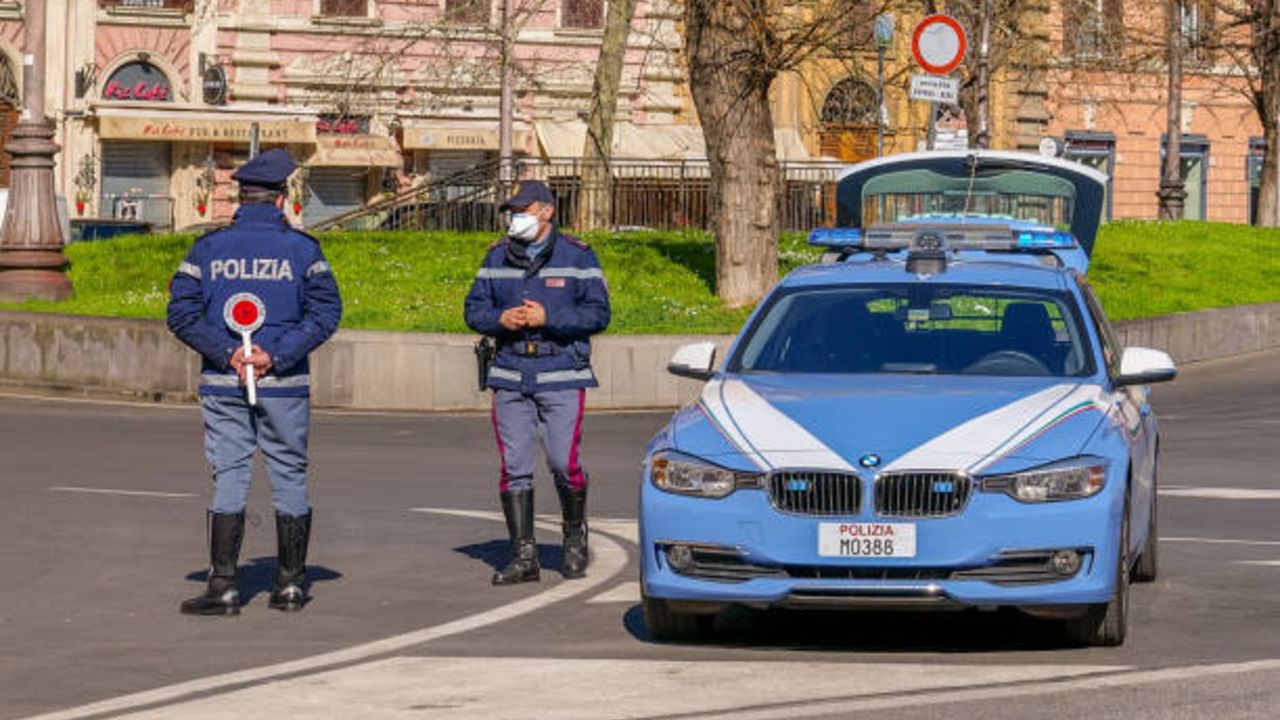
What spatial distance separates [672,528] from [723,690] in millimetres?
1086

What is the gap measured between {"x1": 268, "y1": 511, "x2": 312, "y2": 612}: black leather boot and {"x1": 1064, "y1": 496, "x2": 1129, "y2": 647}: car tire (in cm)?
316

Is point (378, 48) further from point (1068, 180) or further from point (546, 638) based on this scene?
point (546, 638)

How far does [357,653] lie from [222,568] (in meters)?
1.35

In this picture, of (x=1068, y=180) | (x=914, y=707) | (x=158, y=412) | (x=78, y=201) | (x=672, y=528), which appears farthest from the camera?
(x=78, y=201)

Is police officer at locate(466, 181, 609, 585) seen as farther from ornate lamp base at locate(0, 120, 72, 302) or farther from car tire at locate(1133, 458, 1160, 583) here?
ornate lamp base at locate(0, 120, 72, 302)

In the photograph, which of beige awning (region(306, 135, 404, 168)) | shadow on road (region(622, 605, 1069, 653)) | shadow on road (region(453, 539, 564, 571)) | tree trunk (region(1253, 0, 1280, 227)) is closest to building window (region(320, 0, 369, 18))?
beige awning (region(306, 135, 404, 168))

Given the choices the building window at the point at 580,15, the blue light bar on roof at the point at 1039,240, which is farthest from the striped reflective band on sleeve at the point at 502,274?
the building window at the point at 580,15

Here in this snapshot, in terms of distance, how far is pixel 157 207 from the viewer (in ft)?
182

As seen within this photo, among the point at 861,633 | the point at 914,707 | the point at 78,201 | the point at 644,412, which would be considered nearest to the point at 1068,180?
the point at 644,412

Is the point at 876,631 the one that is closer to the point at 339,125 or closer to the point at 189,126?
the point at 189,126

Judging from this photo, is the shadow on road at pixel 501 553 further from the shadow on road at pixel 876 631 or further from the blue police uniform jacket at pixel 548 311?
the shadow on road at pixel 876 631

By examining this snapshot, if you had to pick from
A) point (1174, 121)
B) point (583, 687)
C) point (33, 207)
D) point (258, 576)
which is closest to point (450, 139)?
point (1174, 121)

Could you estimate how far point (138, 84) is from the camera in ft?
181

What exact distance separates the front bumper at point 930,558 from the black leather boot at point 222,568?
2.18 m
